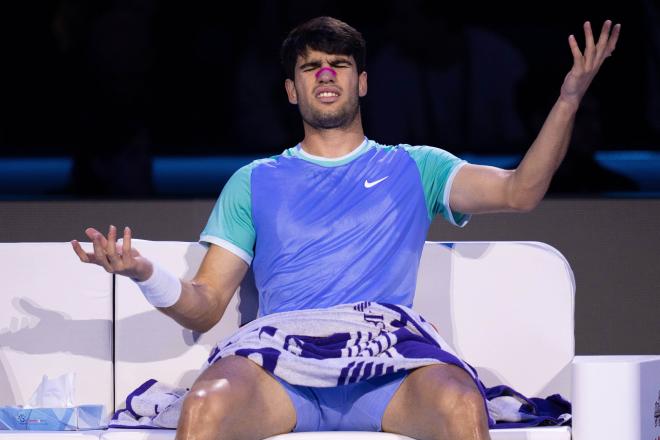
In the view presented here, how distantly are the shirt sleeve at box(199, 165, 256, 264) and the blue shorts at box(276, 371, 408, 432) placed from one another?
0.47 m

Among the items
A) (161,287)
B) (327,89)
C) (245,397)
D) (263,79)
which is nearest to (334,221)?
(327,89)

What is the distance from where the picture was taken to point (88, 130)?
4.46 meters

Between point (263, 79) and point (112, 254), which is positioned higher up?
point (263, 79)

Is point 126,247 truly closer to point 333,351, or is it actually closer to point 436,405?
point 333,351

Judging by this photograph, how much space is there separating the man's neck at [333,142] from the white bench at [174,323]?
1.12 ft

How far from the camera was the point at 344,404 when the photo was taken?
2.89 m

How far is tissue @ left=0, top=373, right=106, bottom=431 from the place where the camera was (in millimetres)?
3002

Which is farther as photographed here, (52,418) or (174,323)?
(174,323)

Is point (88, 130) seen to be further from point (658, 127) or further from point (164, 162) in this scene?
point (658, 127)

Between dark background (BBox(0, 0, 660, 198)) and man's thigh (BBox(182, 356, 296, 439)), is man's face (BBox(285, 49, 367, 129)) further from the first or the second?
dark background (BBox(0, 0, 660, 198))

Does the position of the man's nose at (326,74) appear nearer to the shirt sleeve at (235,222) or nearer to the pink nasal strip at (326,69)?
the pink nasal strip at (326,69)

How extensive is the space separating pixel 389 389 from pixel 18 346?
3.41ft

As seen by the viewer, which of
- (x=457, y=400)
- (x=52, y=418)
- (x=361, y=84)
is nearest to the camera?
(x=457, y=400)

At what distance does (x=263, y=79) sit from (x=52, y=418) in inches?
73.6
